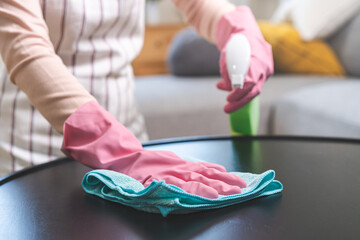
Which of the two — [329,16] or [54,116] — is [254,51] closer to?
[54,116]

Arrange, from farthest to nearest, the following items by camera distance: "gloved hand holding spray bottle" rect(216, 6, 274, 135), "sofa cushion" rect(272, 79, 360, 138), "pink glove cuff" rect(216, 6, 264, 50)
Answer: "sofa cushion" rect(272, 79, 360, 138), "pink glove cuff" rect(216, 6, 264, 50), "gloved hand holding spray bottle" rect(216, 6, 274, 135)

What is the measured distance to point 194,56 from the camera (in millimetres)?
2014

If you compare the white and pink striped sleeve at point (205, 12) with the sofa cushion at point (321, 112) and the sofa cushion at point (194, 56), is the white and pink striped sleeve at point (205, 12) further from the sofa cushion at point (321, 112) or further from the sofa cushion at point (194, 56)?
the sofa cushion at point (194, 56)

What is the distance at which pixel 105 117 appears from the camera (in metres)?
0.63

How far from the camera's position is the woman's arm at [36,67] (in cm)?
64

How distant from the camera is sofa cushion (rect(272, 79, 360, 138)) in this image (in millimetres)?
1304

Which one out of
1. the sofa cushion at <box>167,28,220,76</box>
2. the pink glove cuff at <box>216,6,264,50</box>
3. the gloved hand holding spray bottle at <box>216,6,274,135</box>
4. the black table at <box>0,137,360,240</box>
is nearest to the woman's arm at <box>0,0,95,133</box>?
the black table at <box>0,137,360,240</box>

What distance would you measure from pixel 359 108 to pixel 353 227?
93 cm

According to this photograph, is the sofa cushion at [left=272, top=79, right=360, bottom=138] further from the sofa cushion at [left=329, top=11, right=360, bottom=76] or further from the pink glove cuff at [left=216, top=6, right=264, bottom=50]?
the pink glove cuff at [left=216, top=6, right=264, bottom=50]

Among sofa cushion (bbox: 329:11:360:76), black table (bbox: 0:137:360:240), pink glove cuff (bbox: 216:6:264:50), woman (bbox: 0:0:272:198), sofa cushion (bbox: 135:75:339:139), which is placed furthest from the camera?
sofa cushion (bbox: 329:11:360:76)

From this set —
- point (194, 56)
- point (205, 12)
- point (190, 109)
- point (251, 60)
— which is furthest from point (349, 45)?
point (251, 60)

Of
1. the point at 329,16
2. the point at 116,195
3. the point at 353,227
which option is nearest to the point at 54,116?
the point at 116,195

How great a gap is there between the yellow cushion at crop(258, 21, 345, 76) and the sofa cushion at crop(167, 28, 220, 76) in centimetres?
25

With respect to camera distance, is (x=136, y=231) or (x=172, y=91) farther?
(x=172, y=91)
